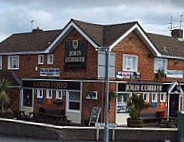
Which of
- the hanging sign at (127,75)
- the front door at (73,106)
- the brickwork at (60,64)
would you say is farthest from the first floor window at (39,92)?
the hanging sign at (127,75)

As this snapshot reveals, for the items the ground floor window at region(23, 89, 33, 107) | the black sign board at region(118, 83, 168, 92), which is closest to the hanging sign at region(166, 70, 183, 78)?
the black sign board at region(118, 83, 168, 92)

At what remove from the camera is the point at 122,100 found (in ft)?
106

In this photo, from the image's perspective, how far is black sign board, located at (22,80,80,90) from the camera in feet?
107

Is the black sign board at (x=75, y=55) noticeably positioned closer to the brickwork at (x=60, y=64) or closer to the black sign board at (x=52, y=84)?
the brickwork at (x=60, y=64)

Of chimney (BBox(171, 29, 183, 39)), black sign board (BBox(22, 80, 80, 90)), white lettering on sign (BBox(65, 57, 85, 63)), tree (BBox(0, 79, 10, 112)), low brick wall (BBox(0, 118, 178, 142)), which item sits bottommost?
low brick wall (BBox(0, 118, 178, 142))

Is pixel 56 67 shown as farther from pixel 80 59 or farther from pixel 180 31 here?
pixel 180 31

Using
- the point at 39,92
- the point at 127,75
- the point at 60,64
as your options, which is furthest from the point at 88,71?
the point at 39,92

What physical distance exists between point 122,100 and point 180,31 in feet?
54.4

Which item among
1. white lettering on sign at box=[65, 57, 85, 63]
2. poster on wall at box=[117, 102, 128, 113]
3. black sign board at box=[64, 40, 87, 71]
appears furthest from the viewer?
white lettering on sign at box=[65, 57, 85, 63]

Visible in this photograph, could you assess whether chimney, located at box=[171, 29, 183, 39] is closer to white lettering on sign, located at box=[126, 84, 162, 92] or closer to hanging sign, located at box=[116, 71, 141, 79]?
Result: white lettering on sign, located at box=[126, 84, 162, 92]

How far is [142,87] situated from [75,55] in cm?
548

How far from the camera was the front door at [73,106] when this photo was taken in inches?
1266

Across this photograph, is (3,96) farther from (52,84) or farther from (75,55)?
(75,55)

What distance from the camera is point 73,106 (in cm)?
3284
